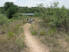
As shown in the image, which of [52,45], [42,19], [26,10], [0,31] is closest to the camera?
[52,45]

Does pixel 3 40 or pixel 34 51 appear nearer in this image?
pixel 34 51

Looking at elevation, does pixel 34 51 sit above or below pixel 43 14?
below

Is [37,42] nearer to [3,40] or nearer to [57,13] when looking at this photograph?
[3,40]

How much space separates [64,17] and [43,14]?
2.01m

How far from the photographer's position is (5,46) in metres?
4.74

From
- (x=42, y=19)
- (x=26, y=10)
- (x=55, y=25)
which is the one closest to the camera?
(x=55, y=25)

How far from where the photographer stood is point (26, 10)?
16.9m

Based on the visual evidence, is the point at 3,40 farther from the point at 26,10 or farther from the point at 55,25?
the point at 26,10

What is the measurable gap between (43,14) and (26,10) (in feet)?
23.3

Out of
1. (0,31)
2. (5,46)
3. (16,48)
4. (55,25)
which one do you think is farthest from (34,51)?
(55,25)

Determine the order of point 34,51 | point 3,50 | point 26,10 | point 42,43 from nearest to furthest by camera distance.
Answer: point 3,50 < point 34,51 < point 42,43 < point 26,10

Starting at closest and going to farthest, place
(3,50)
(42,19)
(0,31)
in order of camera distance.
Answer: (3,50)
(0,31)
(42,19)

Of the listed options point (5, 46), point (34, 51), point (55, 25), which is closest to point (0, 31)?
point (5, 46)

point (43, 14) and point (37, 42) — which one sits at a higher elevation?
point (43, 14)
